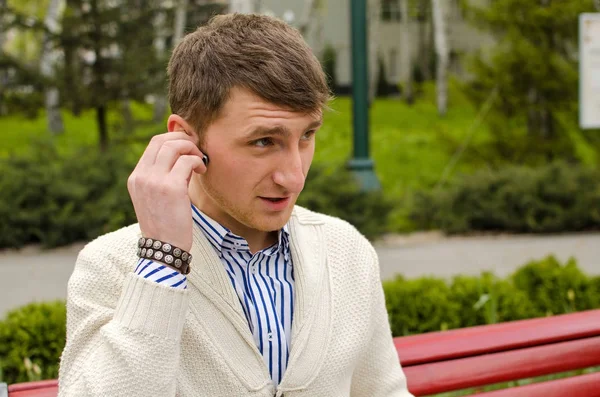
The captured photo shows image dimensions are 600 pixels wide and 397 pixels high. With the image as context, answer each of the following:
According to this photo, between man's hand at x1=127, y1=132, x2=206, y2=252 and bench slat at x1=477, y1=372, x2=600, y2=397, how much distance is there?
3.73 ft

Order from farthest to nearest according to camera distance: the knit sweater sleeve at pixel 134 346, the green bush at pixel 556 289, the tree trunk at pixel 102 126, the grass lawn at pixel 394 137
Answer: the grass lawn at pixel 394 137
the tree trunk at pixel 102 126
the green bush at pixel 556 289
the knit sweater sleeve at pixel 134 346

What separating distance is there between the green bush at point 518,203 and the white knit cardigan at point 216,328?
7.79 meters

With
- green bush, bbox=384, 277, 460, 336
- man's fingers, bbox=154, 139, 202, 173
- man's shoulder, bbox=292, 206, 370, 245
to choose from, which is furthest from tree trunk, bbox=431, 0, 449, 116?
man's fingers, bbox=154, 139, 202, 173

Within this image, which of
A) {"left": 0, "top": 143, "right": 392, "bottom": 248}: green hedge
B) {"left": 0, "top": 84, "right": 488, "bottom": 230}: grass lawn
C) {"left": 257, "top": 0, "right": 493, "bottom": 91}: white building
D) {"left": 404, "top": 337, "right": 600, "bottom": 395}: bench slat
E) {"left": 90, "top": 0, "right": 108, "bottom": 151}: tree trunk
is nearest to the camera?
{"left": 404, "top": 337, "right": 600, "bottom": 395}: bench slat

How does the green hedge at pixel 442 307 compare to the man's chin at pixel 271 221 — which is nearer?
the man's chin at pixel 271 221

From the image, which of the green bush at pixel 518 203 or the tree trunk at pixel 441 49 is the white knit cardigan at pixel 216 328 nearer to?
the green bush at pixel 518 203

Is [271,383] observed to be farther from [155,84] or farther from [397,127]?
[397,127]

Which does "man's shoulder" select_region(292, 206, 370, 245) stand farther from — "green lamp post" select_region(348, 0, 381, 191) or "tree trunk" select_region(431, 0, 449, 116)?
"tree trunk" select_region(431, 0, 449, 116)

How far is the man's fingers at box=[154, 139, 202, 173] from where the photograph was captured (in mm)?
1678

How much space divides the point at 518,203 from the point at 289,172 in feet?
27.3

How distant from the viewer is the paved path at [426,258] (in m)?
7.19

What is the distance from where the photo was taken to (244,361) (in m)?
1.77

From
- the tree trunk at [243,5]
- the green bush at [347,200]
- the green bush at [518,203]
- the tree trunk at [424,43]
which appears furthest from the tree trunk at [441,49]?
the green bush at [347,200]

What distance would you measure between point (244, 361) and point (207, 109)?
0.52m
